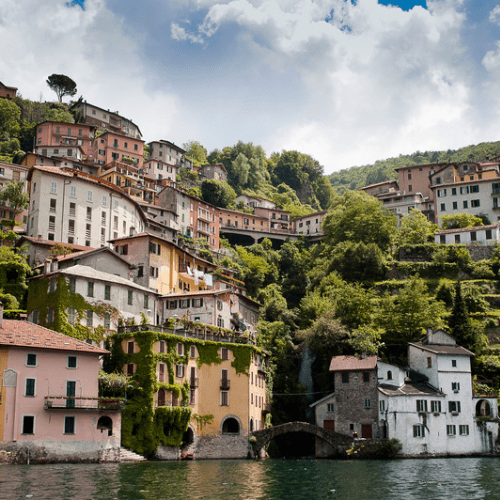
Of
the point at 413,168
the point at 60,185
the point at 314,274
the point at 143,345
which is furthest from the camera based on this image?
the point at 413,168

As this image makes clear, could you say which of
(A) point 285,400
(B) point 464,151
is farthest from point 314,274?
(B) point 464,151

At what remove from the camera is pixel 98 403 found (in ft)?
171

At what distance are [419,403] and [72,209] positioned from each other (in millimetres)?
44592

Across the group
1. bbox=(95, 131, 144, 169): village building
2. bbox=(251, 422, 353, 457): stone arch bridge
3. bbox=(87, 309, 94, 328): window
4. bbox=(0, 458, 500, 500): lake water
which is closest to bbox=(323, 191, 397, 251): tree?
bbox=(95, 131, 144, 169): village building

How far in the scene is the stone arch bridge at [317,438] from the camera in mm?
60844

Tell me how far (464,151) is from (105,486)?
569 feet

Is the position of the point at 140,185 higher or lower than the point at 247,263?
higher

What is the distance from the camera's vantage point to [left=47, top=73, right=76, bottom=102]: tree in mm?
151975

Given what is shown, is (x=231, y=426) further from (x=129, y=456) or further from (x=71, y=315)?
(x=71, y=315)

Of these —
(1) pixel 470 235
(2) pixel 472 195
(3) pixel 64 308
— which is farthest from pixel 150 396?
(2) pixel 472 195

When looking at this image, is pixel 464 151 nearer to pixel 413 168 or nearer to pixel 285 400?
pixel 413 168

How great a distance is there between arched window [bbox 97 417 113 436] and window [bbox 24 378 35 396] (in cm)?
623

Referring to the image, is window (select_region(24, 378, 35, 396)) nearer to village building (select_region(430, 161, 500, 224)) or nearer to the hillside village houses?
the hillside village houses

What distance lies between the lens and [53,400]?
4966 centimetres
